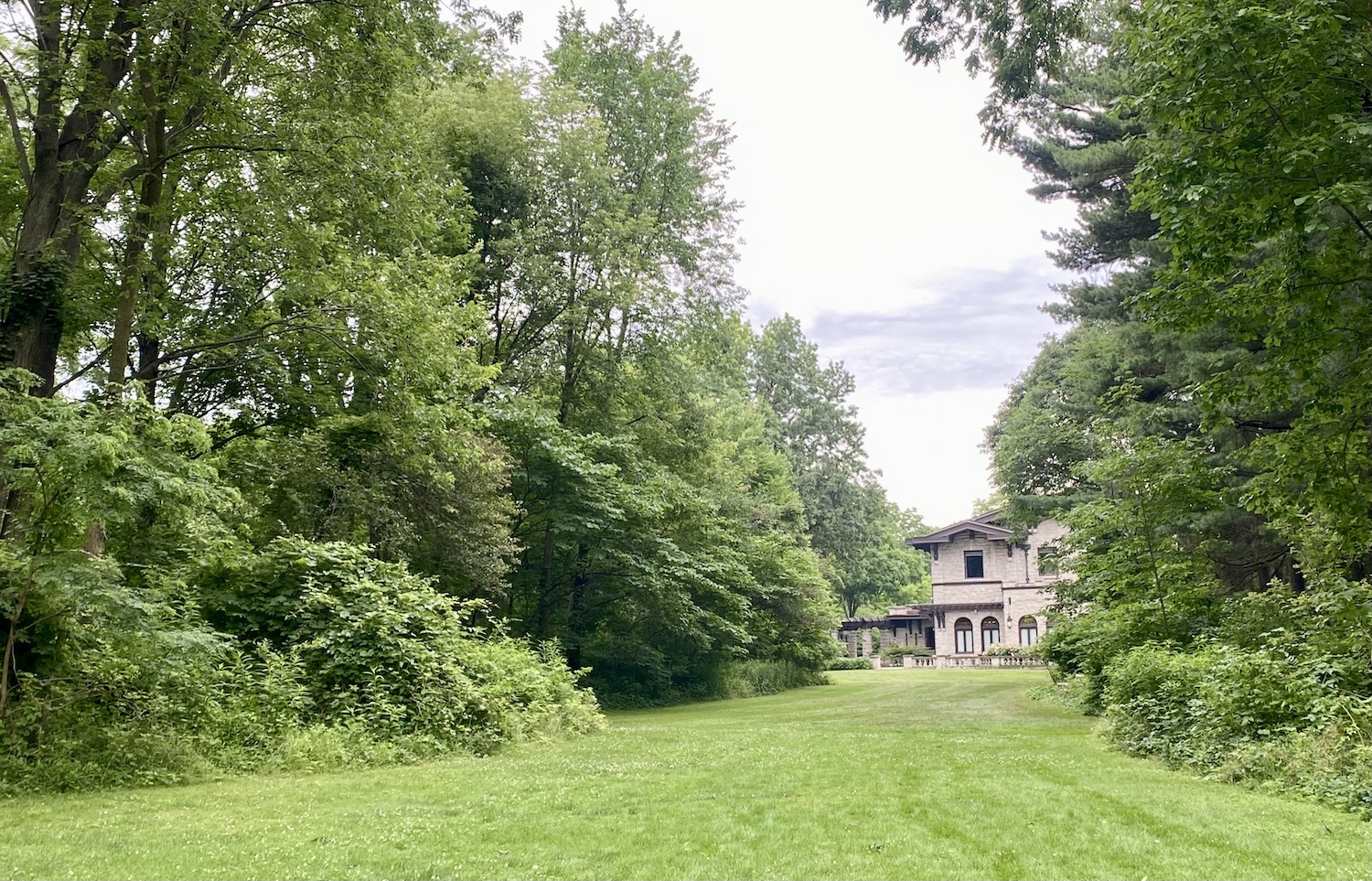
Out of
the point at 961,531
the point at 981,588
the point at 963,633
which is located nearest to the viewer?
the point at 981,588

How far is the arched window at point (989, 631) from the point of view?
2200 inches

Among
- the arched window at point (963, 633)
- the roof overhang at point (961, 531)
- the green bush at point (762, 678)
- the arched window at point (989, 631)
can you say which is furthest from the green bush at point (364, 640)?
the arched window at point (963, 633)

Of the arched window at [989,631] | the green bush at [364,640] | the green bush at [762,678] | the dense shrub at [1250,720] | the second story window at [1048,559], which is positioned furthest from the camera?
the arched window at [989,631]

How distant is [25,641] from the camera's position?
1027 centimetres

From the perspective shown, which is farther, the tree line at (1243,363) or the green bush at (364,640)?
the green bush at (364,640)

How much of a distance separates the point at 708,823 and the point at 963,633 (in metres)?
52.7

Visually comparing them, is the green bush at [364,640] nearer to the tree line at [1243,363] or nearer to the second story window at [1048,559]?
the tree line at [1243,363]

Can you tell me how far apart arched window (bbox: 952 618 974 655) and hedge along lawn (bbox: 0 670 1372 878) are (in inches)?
1818

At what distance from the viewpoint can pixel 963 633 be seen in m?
56.8

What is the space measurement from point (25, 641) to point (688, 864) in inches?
326

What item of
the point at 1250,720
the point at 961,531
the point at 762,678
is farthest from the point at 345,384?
the point at 961,531

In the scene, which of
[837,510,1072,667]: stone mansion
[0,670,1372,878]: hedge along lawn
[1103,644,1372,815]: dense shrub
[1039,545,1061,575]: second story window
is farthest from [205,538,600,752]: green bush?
[837,510,1072,667]: stone mansion

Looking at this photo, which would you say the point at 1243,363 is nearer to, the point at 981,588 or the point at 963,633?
the point at 981,588

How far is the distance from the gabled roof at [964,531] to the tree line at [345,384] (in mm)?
27982
